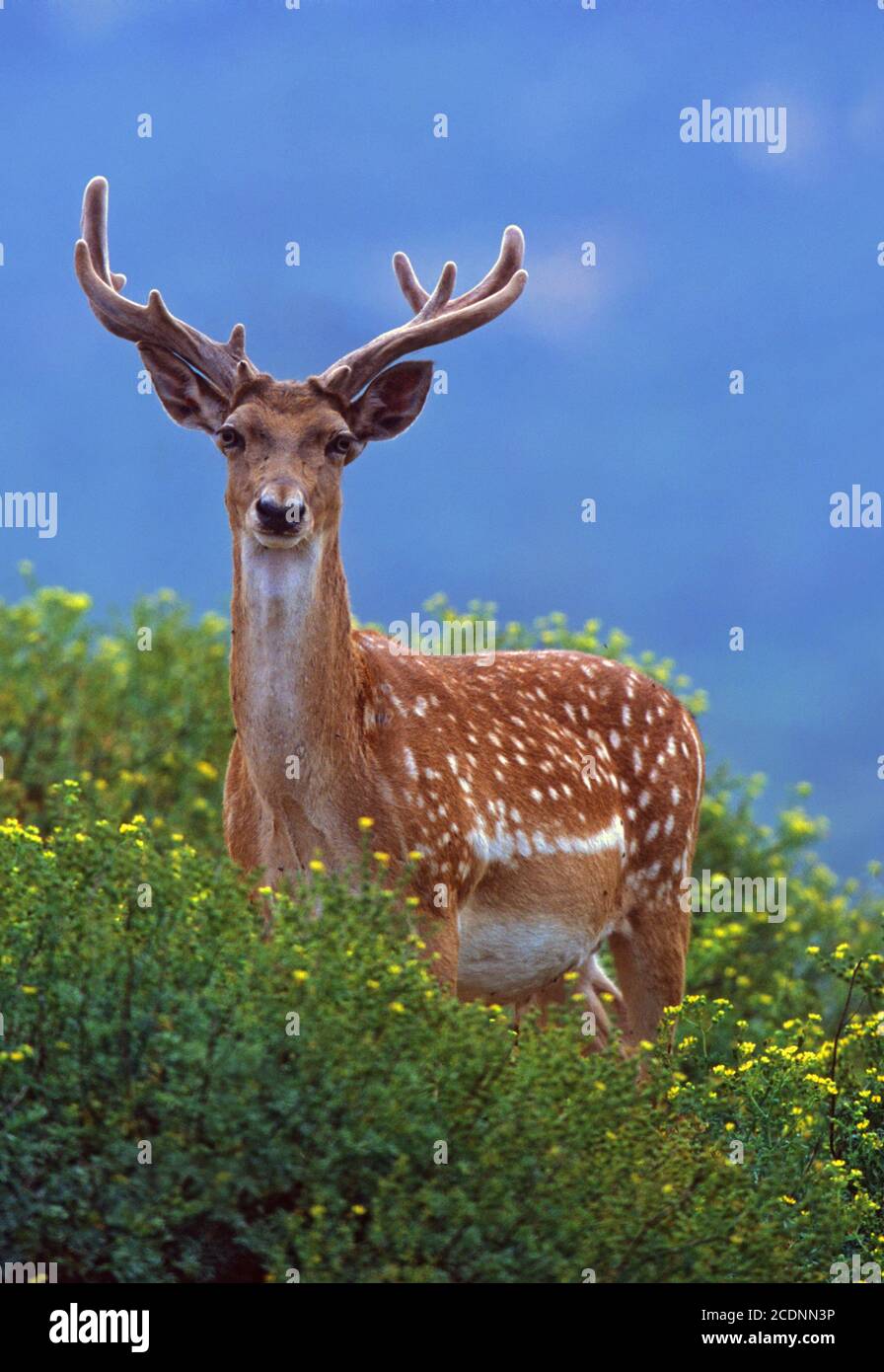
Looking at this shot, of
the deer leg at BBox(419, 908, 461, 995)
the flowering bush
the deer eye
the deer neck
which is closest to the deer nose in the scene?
the deer neck

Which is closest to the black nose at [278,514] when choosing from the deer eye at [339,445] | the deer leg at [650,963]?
the deer eye at [339,445]

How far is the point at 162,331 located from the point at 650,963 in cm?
391

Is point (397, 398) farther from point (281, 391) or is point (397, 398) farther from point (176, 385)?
point (176, 385)

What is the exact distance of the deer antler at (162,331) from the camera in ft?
28.6

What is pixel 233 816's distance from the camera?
881 centimetres

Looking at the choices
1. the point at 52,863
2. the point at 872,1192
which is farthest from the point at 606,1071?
the point at 872,1192

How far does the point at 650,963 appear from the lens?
10.1 m

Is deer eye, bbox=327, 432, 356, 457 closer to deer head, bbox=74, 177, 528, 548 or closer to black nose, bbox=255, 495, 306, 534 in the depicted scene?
deer head, bbox=74, 177, 528, 548

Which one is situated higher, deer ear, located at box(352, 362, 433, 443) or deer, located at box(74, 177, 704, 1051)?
deer ear, located at box(352, 362, 433, 443)

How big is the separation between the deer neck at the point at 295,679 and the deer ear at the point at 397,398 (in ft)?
2.16

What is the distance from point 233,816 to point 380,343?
2125 millimetres

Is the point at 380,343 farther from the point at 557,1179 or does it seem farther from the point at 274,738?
the point at 557,1179

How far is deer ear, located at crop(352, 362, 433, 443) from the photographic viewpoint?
871 cm

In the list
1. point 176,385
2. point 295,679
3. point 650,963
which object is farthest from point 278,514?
point 650,963
